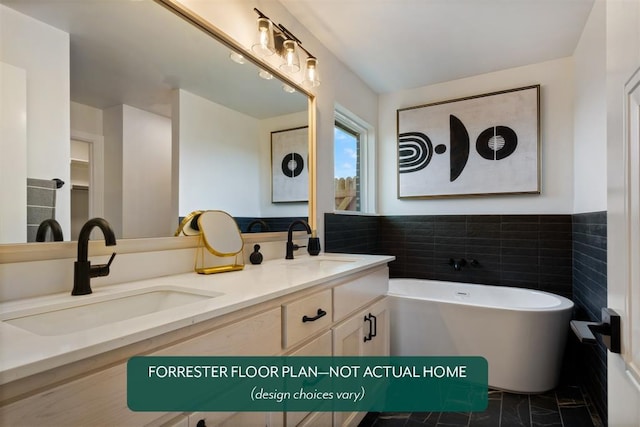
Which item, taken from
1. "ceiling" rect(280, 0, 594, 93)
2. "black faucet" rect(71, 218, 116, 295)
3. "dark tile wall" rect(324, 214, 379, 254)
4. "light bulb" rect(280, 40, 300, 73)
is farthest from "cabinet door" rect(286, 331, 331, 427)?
"ceiling" rect(280, 0, 594, 93)

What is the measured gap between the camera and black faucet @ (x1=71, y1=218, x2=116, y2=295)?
914mm

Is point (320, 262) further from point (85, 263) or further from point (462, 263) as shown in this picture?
point (462, 263)

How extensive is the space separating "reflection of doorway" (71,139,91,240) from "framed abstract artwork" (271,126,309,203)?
1026 mm

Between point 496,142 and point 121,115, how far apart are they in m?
2.79

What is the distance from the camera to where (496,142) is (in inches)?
108

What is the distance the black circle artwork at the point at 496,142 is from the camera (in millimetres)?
2695

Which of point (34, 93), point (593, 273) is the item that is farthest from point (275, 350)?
point (593, 273)

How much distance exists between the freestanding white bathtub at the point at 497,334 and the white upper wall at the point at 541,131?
2.53 ft

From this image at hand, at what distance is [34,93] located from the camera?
914 millimetres

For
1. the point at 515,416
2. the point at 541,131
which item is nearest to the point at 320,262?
the point at 515,416

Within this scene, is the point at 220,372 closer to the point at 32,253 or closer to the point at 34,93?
the point at 32,253

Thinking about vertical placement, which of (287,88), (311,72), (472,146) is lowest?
(472,146)

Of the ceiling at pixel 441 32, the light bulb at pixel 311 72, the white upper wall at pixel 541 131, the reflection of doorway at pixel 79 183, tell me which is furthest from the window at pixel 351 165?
the reflection of doorway at pixel 79 183

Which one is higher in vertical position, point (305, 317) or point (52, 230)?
point (52, 230)
